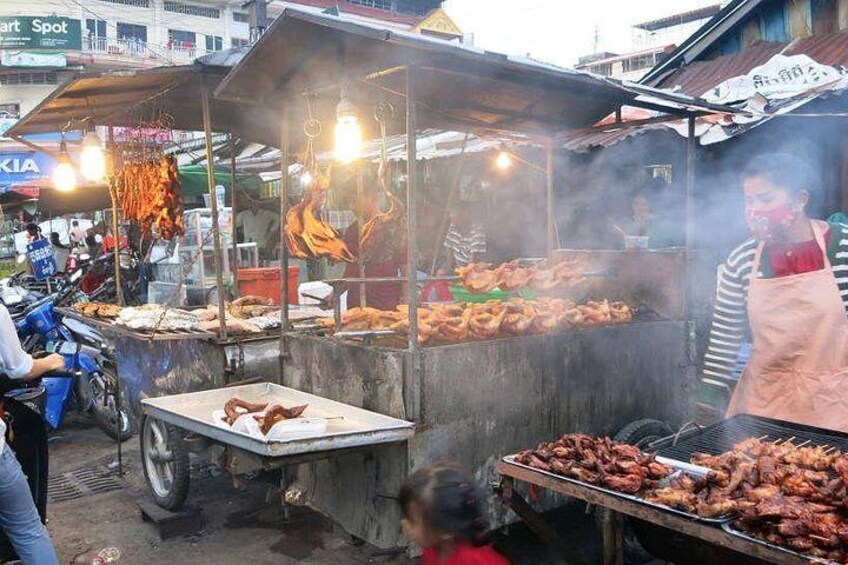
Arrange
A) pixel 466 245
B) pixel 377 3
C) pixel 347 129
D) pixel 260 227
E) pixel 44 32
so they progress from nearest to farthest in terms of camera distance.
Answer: pixel 347 129
pixel 466 245
pixel 260 227
pixel 44 32
pixel 377 3

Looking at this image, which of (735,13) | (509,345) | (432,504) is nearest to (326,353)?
(509,345)

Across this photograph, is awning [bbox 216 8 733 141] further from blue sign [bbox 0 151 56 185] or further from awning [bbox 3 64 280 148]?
blue sign [bbox 0 151 56 185]

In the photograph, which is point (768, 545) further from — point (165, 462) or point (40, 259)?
point (40, 259)

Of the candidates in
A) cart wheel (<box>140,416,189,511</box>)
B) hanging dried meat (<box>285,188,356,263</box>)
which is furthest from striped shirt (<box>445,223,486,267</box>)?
cart wheel (<box>140,416,189,511</box>)

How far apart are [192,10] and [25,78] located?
1111cm

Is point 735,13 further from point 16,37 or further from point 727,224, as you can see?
point 16,37

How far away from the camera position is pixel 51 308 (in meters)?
8.45

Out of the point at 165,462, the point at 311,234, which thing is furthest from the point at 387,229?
the point at 165,462

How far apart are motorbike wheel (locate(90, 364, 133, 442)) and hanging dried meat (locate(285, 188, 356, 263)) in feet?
10.5

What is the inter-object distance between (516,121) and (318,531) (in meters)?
3.80

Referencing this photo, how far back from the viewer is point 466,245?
10938mm

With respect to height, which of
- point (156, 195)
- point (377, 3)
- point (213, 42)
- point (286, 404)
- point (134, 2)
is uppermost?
point (377, 3)

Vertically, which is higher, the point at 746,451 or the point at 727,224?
the point at 727,224

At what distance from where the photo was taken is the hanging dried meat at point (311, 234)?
17.2 ft
